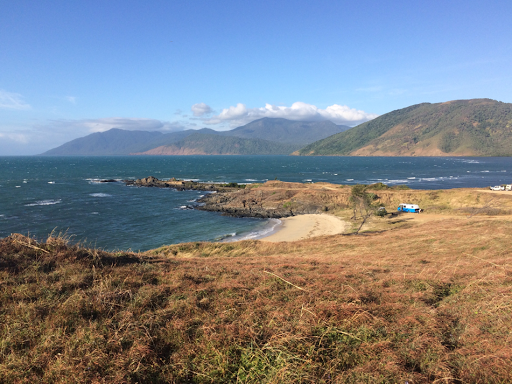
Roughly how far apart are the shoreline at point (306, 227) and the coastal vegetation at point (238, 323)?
1109 inches

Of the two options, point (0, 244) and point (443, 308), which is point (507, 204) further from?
point (0, 244)

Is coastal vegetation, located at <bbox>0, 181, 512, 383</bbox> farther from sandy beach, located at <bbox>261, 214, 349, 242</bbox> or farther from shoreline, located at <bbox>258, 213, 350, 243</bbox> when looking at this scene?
sandy beach, located at <bbox>261, 214, 349, 242</bbox>

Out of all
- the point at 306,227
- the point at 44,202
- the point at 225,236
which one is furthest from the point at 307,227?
the point at 44,202

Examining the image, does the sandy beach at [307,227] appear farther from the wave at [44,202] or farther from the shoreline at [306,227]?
the wave at [44,202]

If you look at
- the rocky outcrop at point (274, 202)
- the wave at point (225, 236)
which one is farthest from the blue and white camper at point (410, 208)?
the wave at point (225, 236)

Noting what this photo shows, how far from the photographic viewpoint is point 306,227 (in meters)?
45.9

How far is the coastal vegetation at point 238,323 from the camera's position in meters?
5.28

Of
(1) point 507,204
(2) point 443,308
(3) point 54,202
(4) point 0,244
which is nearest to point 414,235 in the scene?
(2) point 443,308

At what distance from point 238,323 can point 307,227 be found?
1585 inches

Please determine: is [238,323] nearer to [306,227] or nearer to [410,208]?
[306,227]

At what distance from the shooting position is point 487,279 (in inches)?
406

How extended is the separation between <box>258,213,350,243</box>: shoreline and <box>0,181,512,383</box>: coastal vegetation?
28177 mm

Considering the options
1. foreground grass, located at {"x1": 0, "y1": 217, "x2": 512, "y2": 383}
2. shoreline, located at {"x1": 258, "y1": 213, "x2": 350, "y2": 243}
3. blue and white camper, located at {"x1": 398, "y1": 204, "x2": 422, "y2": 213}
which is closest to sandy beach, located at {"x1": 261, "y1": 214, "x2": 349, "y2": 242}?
shoreline, located at {"x1": 258, "y1": 213, "x2": 350, "y2": 243}

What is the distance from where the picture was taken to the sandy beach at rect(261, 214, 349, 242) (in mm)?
40438
